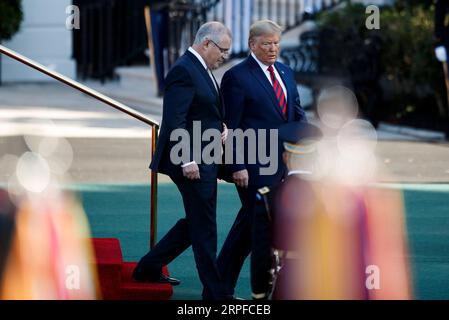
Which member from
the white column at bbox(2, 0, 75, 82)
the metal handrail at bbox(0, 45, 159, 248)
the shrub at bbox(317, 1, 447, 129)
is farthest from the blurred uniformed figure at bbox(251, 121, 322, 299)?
the white column at bbox(2, 0, 75, 82)

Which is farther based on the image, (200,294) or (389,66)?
(389,66)

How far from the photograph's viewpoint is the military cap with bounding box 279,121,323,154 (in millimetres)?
6223

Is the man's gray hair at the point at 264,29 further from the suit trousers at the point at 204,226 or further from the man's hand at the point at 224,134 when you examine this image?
the suit trousers at the point at 204,226

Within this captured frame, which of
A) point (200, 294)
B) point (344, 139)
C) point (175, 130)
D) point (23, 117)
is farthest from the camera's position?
point (23, 117)

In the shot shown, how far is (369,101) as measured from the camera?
62.3 feet

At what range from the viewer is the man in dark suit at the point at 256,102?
726cm

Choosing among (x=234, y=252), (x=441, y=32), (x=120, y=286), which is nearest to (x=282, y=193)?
(x=234, y=252)

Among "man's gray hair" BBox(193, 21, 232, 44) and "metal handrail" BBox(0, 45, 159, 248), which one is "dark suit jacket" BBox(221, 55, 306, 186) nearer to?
"man's gray hair" BBox(193, 21, 232, 44)

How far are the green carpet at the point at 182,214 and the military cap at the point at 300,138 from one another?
195 cm

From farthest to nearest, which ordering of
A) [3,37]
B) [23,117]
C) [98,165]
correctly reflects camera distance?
[3,37]
[23,117]
[98,165]
